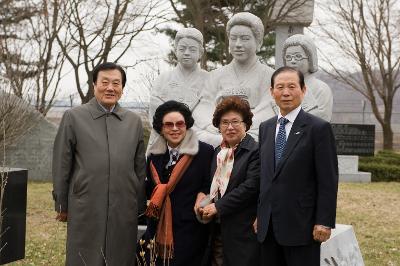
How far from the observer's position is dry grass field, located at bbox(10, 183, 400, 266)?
258 inches

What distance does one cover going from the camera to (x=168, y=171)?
147 inches

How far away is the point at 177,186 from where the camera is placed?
12.1 ft

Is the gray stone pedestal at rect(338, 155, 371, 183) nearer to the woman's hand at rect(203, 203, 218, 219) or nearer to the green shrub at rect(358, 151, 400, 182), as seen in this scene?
the green shrub at rect(358, 151, 400, 182)

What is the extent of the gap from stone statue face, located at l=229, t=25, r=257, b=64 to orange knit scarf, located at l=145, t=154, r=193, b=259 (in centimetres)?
145

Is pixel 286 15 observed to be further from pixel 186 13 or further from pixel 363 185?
pixel 363 185

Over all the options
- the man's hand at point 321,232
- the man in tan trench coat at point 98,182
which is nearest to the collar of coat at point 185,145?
the man in tan trench coat at point 98,182

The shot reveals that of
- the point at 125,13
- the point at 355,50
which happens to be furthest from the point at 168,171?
the point at 355,50

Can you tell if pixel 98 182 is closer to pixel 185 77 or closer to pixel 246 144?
pixel 246 144

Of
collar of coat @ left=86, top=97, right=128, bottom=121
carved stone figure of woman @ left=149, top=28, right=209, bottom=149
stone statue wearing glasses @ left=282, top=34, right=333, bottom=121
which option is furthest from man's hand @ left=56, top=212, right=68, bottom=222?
stone statue wearing glasses @ left=282, top=34, right=333, bottom=121

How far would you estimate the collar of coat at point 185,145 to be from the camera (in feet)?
12.1

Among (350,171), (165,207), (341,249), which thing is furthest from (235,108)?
(350,171)

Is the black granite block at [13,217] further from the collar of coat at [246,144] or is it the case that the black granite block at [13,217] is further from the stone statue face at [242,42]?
→ the collar of coat at [246,144]

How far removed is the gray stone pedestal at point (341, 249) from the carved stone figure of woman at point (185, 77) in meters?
1.74

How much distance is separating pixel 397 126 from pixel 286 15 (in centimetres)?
2187
